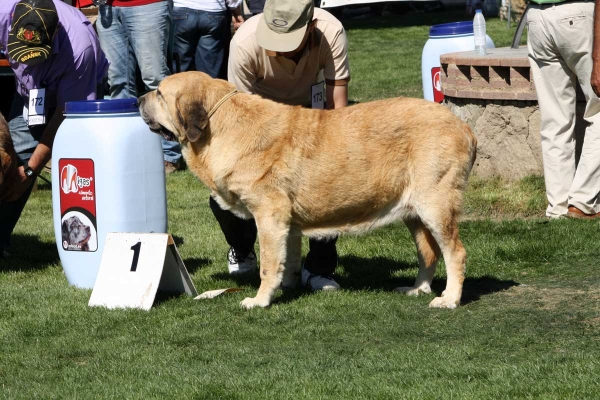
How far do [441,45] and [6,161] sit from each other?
629 centimetres

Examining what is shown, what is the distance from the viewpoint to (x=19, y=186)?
24.8 ft

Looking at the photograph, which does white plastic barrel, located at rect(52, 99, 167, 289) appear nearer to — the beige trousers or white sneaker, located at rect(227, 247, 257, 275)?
white sneaker, located at rect(227, 247, 257, 275)

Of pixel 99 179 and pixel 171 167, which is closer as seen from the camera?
pixel 99 179

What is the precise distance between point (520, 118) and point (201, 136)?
4.35 metres

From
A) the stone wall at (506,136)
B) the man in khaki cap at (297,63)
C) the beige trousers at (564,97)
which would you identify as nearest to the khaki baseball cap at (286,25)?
the man in khaki cap at (297,63)

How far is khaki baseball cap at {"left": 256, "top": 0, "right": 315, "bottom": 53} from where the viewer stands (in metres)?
6.18

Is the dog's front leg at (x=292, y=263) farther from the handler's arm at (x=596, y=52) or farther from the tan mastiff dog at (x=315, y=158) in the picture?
the handler's arm at (x=596, y=52)

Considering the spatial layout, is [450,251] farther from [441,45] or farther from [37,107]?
[441,45]

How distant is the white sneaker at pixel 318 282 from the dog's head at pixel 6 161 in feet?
8.03

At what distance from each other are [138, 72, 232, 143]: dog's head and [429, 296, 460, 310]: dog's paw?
1.85 meters

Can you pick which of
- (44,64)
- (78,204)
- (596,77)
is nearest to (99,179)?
(78,204)

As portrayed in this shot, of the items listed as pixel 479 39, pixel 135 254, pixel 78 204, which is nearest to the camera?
pixel 135 254

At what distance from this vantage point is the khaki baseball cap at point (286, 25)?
618 centimetres

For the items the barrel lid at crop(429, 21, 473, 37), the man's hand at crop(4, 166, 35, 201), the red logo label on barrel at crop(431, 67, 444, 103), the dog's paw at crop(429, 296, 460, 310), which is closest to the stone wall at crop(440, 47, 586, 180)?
the red logo label on barrel at crop(431, 67, 444, 103)
